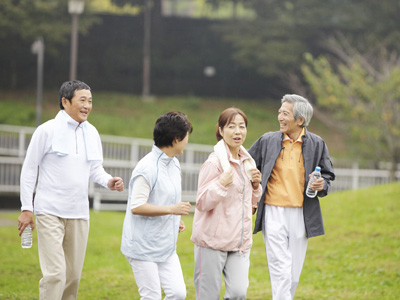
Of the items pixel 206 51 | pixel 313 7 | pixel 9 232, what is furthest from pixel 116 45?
pixel 9 232

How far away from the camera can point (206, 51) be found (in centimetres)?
3894

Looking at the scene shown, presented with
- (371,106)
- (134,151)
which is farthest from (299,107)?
(371,106)

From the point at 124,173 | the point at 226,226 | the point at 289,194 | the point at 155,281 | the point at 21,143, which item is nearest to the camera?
the point at 155,281

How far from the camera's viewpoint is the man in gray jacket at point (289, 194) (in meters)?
5.38

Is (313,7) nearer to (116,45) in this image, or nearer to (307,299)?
(116,45)

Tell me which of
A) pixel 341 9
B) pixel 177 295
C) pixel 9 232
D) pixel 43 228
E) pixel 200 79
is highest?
pixel 341 9

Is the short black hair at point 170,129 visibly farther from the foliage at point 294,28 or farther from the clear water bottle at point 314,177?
the foliage at point 294,28

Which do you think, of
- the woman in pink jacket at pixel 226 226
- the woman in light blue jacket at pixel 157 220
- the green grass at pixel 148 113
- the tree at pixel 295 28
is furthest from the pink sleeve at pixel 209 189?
the tree at pixel 295 28

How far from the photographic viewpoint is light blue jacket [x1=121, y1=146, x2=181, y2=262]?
448 cm

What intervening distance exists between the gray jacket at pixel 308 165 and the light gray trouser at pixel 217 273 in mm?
812

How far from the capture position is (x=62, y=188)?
5.04 metres

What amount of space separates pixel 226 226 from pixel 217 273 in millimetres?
352

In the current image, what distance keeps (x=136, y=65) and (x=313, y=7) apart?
10800 millimetres

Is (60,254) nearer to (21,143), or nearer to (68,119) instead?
(68,119)
